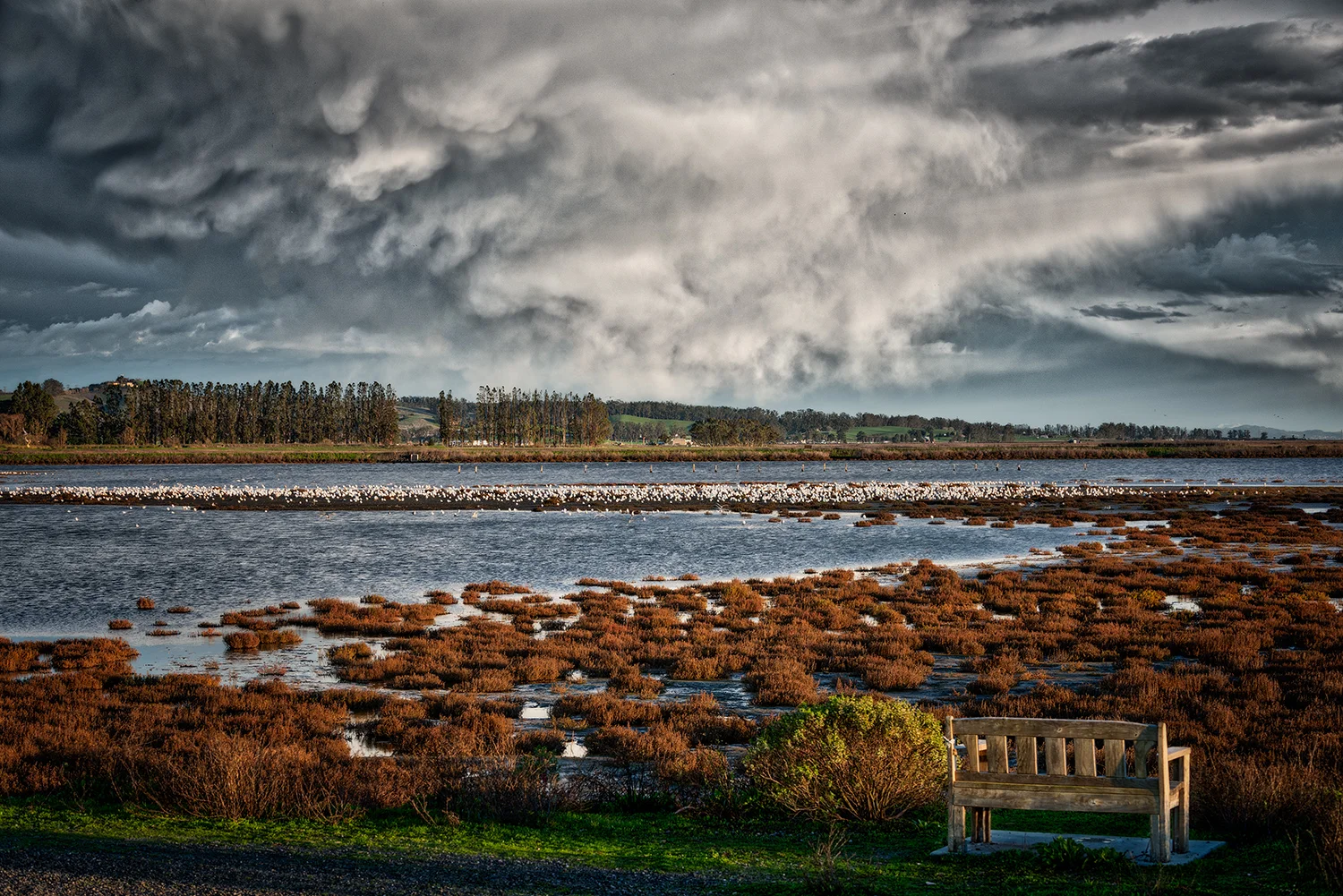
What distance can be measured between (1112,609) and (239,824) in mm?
26776

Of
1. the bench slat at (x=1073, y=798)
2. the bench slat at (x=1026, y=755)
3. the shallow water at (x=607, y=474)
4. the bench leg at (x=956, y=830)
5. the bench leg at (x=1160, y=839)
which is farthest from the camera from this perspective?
the shallow water at (x=607, y=474)

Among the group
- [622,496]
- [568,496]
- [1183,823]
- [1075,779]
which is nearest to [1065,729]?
[1075,779]

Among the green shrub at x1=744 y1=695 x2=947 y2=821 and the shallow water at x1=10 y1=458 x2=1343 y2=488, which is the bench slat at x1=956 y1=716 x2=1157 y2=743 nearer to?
the green shrub at x1=744 y1=695 x2=947 y2=821

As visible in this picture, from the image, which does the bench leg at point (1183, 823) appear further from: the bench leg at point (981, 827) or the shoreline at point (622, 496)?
the shoreline at point (622, 496)

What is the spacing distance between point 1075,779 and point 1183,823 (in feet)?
4.64

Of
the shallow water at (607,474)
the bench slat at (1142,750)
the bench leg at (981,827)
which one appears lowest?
the shallow water at (607,474)

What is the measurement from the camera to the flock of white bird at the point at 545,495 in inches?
3494

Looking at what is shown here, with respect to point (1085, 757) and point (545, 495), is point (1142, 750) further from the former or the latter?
point (545, 495)

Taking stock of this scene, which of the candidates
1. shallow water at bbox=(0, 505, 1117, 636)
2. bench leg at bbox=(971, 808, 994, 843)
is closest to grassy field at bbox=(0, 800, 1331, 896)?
bench leg at bbox=(971, 808, 994, 843)

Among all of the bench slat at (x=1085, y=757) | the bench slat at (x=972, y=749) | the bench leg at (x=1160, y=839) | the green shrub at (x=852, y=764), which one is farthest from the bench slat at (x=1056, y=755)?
the green shrub at (x=852, y=764)

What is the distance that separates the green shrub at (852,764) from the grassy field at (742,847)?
29 cm

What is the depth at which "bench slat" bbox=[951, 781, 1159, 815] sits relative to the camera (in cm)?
870

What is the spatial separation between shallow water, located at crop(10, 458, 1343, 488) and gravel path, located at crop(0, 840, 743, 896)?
362ft

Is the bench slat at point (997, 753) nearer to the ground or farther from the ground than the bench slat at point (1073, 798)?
farther from the ground
